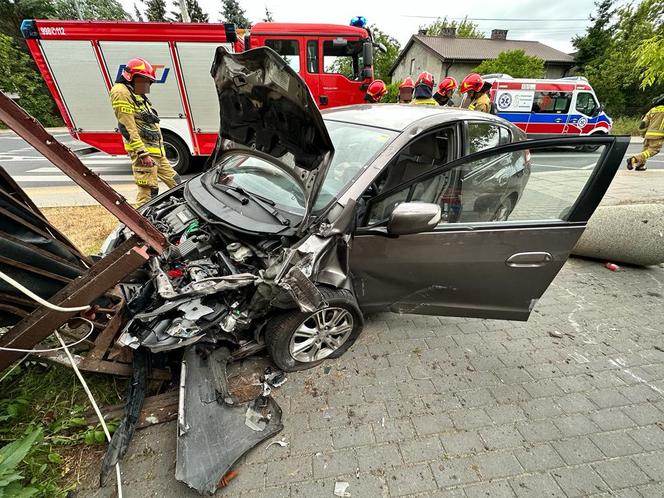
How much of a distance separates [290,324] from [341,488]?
0.91 m

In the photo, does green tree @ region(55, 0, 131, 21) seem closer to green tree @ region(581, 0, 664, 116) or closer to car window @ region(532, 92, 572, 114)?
car window @ region(532, 92, 572, 114)

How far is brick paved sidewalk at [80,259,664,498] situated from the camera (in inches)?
62.9

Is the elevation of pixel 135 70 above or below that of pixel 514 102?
above

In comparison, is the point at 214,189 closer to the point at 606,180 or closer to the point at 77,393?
the point at 77,393

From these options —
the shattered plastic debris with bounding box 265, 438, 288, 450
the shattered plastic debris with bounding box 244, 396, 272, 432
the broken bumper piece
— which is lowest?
the shattered plastic debris with bounding box 265, 438, 288, 450

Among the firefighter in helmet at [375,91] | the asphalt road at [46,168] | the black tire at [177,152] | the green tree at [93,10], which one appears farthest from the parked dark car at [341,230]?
the green tree at [93,10]

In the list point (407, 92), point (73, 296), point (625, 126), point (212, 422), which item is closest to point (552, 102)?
point (407, 92)

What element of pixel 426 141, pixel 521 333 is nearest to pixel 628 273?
pixel 521 333

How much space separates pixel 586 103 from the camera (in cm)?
1069

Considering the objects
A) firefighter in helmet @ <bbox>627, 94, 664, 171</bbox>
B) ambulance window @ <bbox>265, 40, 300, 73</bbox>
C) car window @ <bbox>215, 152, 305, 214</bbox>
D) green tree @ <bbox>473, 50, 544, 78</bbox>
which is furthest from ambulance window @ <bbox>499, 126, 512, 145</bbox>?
green tree @ <bbox>473, 50, 544, 78</bbox>

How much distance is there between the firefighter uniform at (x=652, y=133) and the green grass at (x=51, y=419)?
38.0 feet

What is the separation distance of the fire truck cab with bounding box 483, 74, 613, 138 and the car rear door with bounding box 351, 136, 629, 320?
1048 cm

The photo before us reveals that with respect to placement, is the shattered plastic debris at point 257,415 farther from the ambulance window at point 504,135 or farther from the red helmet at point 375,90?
the red helmet at point 375,90

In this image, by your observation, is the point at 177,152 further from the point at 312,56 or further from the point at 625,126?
the point at 625,126
